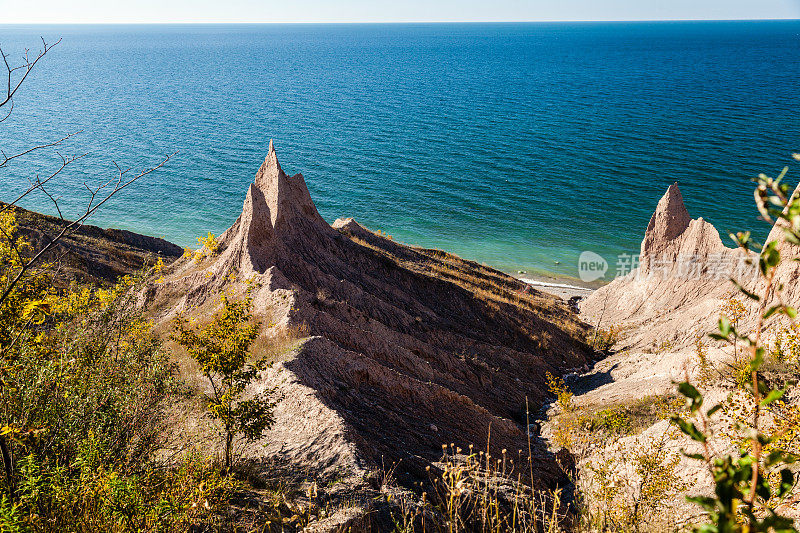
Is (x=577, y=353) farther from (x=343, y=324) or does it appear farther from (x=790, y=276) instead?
(x=343, y=324)

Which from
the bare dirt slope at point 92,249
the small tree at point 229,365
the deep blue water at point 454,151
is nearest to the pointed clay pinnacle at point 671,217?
the deep blue water at point 454,151

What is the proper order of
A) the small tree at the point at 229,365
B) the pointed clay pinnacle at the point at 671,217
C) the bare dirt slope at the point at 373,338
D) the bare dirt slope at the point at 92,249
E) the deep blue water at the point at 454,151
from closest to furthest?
the small tree at the point at 229,365
the bare dirt slope at the point at 373,338
the pointed clay pinnacle at the point at 671,217
the bare dirt slope at the point at 92,249
the deep blue water at the point at 454,151

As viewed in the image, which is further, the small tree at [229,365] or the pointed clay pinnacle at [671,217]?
the pointed clay pinnacle at [671,217]

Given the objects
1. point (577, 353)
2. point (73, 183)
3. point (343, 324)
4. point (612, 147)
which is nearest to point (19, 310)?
point (343, 324)

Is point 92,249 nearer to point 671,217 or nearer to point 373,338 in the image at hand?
point 373,338

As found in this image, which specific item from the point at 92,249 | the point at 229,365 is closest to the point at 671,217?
the point at 229,365

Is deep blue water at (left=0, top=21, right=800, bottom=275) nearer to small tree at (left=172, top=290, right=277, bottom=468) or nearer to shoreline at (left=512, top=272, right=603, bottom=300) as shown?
shoreline at (left=512, top=272, right=603, bottom=300)

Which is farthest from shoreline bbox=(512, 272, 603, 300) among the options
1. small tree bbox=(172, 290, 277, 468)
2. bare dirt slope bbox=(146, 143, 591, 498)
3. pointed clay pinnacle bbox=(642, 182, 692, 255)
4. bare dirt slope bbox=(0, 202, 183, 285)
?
small tree bbox=(172, 290, 277, 468)

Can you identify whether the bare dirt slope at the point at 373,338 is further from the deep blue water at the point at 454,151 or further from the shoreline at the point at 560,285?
the deep blue water at the point at 454,151

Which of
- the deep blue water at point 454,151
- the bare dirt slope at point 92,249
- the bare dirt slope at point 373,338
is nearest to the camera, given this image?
the bare dirt slope at point 373,338
